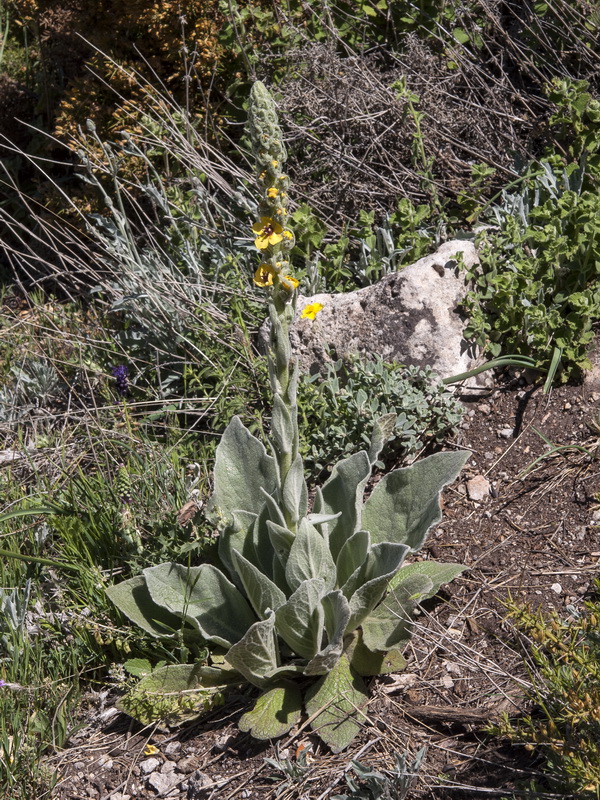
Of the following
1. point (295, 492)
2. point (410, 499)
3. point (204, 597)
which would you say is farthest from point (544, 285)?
point (204, 597)

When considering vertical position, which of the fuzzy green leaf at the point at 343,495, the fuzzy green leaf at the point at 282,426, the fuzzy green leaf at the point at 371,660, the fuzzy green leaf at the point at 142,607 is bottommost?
the fuzzy green leaf at the point at 371,660

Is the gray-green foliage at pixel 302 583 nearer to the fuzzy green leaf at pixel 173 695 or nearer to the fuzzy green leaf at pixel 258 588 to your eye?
the fuzzy green leaf at pixel 258 588

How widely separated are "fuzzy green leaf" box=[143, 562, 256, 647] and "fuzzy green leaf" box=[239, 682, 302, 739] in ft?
0.74

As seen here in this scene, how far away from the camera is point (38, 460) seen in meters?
3.71

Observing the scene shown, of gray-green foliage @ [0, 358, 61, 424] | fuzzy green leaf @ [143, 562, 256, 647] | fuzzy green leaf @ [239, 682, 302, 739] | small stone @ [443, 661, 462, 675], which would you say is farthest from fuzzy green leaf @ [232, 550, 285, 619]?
gray-green foliage @ [0, 358, 61, 424]

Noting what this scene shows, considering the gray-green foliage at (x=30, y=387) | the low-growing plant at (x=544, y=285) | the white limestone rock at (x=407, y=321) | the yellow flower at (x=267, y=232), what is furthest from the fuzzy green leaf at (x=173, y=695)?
the gray-green foliage at (x=30, y=387)

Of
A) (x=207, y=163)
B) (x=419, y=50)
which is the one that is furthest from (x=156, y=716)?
(x=419, y=50)

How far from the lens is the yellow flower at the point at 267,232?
2094 millimetres

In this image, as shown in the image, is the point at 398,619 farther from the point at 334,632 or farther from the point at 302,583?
the point at 302,583

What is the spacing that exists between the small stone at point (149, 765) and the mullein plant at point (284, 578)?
133mm

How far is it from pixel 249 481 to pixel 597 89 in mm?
3154

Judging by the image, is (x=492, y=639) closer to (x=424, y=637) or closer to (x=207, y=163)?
(x=424, y=637)

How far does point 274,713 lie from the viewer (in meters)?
2.42

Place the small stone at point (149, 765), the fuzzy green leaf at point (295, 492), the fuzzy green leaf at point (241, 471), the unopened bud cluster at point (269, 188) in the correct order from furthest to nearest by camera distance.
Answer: the fuzzy green leaf at point (241, 471) → the small stone at point (149, 765) → the fuzzy green leaf at point (295, 492) → the unopened bud cluster at point (269, 188)
